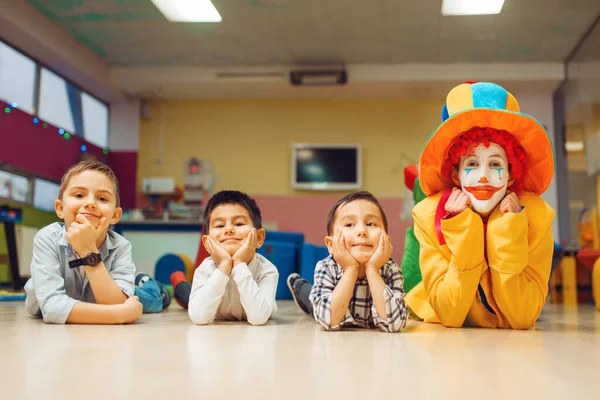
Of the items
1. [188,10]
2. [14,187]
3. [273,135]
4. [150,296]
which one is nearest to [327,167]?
[273,135]

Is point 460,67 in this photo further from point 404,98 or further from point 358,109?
point 358,109

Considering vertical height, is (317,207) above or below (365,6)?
below

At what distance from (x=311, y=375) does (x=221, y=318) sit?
134 cm

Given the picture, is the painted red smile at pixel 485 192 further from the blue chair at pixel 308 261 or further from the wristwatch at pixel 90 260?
the blue chair at pixel 308 261

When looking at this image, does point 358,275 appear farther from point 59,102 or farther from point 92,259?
point 59,102

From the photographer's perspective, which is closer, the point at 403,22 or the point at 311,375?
the point at 311,375

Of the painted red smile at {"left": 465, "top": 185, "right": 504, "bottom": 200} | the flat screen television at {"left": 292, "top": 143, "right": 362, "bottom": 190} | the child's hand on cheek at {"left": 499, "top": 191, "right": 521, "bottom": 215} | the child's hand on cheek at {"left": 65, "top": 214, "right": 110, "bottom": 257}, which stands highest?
the flat screen television at {"left": 292, "top": 143, "right": 362, "bottom": 190}

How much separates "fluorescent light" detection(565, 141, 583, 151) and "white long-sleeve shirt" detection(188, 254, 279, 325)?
198 inches

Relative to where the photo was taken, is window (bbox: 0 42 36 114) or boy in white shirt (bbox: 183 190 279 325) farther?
window (bbox: 0 42 36 114)

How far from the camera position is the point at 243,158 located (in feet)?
25.8

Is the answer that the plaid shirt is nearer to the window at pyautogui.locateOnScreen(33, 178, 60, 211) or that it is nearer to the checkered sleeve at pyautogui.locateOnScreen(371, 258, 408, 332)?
the checkered sleeve at pyautogui.locateOnScreen(371, 258, 408, 332)

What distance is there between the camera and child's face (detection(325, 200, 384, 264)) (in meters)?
2.00

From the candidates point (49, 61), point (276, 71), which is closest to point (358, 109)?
point (276, 71)

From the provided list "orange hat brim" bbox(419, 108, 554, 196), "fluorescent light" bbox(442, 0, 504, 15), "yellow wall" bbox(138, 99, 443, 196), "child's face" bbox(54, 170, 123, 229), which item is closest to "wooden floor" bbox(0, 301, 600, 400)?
"child's face" bbox(54, 170, 123, 229)
